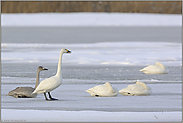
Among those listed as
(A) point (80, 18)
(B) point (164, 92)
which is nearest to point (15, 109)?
(B) point (164, 92)

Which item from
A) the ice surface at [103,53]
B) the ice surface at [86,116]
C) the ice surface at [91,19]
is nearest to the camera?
the ice surface at [86,116]

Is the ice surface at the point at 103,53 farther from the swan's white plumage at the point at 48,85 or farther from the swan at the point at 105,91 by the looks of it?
the swan's white plumage at the point at 48,85

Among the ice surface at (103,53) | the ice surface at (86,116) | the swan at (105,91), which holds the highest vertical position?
the ice surface at (103,53)

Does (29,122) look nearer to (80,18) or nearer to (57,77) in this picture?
(57,77)

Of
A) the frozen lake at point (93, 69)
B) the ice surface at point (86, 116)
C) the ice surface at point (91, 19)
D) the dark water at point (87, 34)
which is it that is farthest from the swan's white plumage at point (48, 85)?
the ice surface at point (91, 19)

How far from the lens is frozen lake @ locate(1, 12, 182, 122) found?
4293 millimetres

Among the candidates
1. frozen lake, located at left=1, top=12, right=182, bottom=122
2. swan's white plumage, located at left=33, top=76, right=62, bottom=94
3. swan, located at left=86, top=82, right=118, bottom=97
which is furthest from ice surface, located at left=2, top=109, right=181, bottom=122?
swan, located at left=86, top=82, right=118, bottom=97

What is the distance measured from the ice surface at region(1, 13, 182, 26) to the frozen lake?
1.07 metres

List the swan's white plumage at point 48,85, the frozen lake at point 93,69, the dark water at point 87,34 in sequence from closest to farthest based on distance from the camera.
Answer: the frozen lake at point 93,69, the swan's white plumage at point 48,85, the dark water at point 87,34

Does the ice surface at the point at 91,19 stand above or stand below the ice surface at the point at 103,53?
above

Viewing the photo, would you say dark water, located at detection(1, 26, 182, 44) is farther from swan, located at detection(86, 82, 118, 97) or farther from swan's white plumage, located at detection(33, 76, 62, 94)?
swan's white plumage, located at detection(33, 76, 62, 94)

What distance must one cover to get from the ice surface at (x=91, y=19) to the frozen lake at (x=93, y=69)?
3.51ft

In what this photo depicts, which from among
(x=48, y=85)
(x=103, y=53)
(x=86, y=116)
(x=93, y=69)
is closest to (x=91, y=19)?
(x=103, y=53)

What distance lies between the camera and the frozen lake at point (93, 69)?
4.29m
